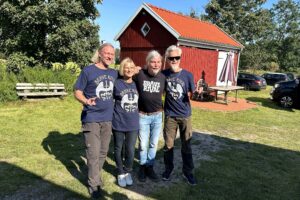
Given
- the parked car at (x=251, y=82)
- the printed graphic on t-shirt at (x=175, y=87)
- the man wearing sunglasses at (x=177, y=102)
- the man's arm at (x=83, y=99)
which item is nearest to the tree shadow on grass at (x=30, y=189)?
the man wearing sunglasses at (x=177, y=102)

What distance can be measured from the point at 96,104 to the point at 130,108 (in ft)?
1.75

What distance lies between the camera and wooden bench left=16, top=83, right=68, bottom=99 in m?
11.6

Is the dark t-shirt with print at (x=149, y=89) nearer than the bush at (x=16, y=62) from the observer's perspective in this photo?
Yes

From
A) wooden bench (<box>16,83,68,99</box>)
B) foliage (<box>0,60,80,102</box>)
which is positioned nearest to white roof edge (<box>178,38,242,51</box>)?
foliage (<box>0,60,80,102</box>)

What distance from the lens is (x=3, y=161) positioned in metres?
5.76

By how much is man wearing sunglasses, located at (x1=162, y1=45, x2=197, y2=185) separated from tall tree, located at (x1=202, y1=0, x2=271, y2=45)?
37.6 meters

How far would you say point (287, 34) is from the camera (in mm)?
58250

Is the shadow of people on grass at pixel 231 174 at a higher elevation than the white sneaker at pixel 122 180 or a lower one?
lower

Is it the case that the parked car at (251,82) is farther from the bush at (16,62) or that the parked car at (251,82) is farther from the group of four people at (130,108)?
the group of four people at (130,108)

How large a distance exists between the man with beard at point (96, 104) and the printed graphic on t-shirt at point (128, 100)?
19 cm

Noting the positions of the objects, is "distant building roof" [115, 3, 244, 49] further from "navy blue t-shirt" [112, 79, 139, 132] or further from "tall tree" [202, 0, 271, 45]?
"tall tree" [202, 0, 271, 45]

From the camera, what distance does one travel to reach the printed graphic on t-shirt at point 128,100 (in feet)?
14.9

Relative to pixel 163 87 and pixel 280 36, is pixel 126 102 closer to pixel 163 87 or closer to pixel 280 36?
pixel 163 87

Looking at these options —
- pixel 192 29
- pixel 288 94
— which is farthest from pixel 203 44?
pixel 288 94
